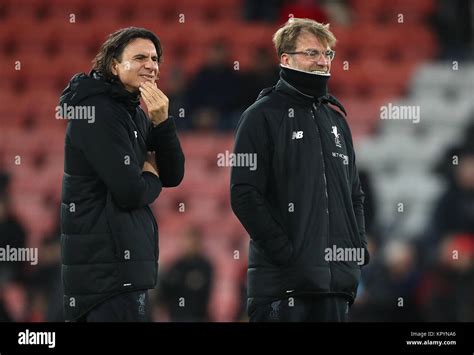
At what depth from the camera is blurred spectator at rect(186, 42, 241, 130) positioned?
750 cm

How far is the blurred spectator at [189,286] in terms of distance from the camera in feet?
21.8

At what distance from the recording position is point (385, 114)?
8141 mm

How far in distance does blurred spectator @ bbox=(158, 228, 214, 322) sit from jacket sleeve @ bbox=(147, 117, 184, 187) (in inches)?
106

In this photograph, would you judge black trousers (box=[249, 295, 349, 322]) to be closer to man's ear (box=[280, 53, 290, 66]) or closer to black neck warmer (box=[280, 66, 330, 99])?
black neck warmer (box=[280, 66, 330, 99])

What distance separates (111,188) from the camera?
375 centimetres

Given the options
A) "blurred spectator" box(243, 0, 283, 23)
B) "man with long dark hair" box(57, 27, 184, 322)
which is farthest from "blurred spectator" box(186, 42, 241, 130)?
"man with long dark hair" box(57, 27, 184, 322)

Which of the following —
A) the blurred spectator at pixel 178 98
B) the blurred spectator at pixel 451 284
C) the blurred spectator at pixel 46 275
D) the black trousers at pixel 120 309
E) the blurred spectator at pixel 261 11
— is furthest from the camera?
the blurred spectator at pixel 261 11

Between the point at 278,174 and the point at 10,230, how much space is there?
9.59 feet

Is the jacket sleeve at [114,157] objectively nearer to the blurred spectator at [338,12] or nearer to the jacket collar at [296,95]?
the jacket collar at [296,95]

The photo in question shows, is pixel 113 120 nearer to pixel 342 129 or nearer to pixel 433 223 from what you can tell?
pixel 342 129

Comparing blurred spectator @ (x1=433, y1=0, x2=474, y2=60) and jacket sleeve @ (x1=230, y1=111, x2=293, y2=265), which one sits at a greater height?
blurred spectator @ (x1=433, y1=0, x2=474, y2=60)

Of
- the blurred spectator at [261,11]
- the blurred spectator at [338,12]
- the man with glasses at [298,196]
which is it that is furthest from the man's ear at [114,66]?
the blurred spectator at [338,12]

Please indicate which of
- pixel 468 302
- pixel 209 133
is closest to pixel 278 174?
pixel 468 302

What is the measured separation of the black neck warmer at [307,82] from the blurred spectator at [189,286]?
2742 mm
